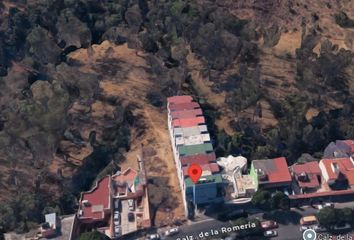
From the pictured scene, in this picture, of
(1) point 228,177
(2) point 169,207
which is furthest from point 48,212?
(1) point 228,177

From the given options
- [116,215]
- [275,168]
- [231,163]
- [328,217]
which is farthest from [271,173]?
[116,215]

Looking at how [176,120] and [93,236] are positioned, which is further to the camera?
[176,120]

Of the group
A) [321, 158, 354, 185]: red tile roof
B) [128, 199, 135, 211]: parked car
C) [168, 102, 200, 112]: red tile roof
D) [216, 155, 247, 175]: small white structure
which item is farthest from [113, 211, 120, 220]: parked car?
[321, 158, 354, 185]: red tile roof

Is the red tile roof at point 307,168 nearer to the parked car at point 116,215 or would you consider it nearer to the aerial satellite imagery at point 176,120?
the aerial satellite imagery at point 176,120

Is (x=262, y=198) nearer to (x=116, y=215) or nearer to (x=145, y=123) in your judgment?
(x=116, y=215)

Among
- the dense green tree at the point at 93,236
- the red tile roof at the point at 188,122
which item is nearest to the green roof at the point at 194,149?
the red tile roof at the point at 188,122

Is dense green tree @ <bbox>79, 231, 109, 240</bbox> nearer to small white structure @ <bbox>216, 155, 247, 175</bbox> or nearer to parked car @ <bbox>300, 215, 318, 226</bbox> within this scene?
small white structure @ <bbox>216, 155, 247, 175</bbox>
